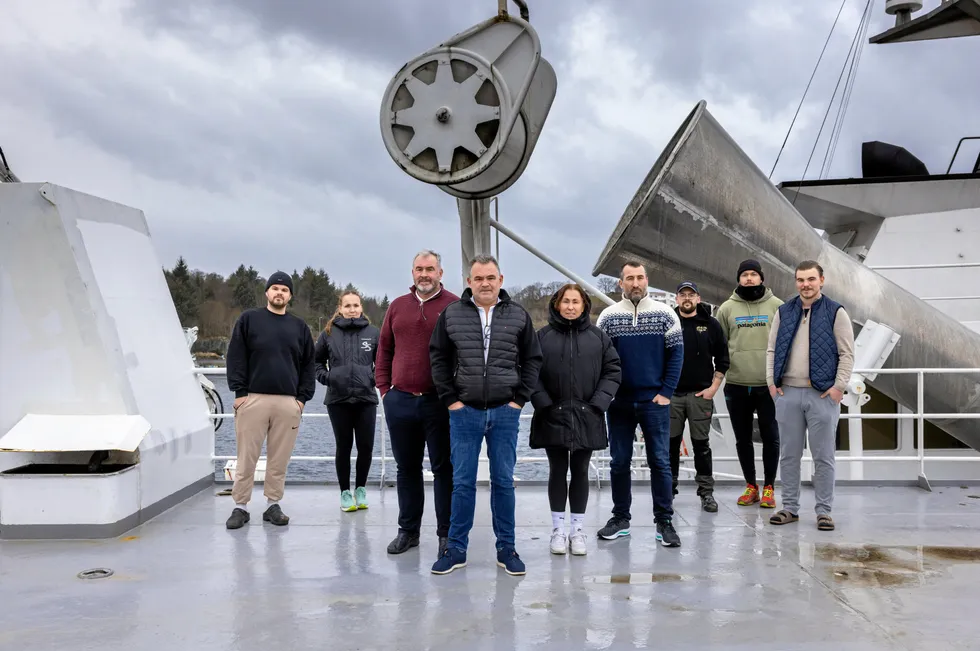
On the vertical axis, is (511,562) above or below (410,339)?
below

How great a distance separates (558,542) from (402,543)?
0.87 m

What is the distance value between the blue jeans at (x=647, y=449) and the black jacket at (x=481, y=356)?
82 centimetres

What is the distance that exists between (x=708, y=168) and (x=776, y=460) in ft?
7.33

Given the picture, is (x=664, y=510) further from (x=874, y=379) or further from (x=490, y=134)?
(x=874, y=379)

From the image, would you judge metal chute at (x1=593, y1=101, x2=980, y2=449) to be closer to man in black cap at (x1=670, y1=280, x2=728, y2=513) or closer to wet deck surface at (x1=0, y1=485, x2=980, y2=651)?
man in black cap at (x1=670, y1=280, x2=728, y2=513)

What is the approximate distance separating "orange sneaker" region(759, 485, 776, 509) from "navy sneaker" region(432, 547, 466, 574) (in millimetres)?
2482

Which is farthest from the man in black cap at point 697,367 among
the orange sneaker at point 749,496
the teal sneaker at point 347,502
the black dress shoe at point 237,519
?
the black dress shoe at point 237,519

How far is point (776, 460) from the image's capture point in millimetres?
5496

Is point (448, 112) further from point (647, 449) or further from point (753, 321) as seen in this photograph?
point (753, 321)

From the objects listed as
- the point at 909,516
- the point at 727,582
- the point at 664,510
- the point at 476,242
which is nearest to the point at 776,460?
the point at 909,516

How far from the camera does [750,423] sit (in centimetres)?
548

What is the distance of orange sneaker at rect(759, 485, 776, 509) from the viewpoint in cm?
543

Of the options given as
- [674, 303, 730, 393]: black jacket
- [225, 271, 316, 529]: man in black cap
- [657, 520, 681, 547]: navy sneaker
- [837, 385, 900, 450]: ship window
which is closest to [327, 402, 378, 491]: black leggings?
[225, 271, 316, 529]: man in black cap

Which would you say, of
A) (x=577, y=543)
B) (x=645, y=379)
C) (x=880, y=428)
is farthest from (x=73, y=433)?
(x=880, y=428)
